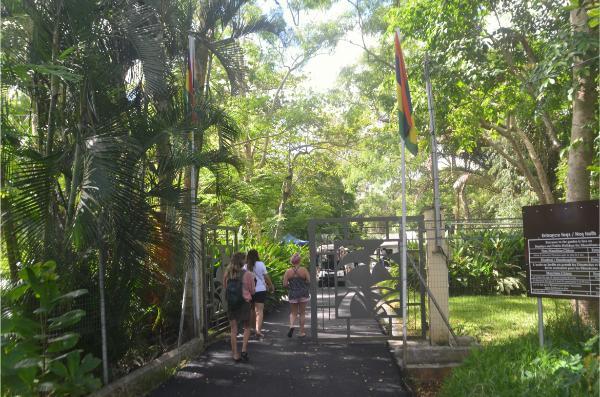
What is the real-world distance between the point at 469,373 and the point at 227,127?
5136 millimetres

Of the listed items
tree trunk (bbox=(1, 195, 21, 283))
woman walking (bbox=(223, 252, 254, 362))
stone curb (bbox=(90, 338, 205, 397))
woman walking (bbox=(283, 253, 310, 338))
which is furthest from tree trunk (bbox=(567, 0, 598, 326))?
tree trunk (bbox=(1, 195, 21, 283))

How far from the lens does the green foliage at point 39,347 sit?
3813 millimetres

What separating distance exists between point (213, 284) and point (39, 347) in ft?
17.1

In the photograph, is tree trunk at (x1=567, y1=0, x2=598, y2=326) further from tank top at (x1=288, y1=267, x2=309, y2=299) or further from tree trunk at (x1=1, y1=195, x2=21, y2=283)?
tree trunk at (x1=1, y1=195, x2=21, y2=283)

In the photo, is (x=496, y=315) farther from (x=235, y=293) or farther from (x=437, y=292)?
(x=235, y=293)

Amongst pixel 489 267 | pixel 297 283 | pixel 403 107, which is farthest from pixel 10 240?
pixel 489 267

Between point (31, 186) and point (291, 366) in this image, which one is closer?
point (31, 186)

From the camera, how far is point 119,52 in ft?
25.0

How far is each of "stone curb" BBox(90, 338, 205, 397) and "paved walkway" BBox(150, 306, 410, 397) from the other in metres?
0.13

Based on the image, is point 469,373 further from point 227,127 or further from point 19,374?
point 227,127

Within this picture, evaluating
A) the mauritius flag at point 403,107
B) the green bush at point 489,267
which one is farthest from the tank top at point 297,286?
the green bush at point 489,267

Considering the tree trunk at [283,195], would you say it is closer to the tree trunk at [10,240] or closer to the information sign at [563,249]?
the tree trunk at [10,240]

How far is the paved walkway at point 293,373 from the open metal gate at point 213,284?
2.29 ft

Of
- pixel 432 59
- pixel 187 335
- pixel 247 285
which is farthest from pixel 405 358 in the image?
pixel 432 59
